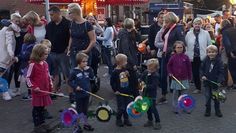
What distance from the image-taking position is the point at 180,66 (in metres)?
9.20

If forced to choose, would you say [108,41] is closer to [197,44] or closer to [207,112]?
[197,44]

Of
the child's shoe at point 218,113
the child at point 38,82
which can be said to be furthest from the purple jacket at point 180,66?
the child at point 38,82

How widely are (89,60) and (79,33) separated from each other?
0.86m

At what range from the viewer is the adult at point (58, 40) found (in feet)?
32.0

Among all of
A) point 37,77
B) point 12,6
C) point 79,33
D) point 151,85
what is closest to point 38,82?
point 37,77

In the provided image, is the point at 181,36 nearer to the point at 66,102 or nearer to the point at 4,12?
the point at 66,102

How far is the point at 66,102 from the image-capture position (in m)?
10.1

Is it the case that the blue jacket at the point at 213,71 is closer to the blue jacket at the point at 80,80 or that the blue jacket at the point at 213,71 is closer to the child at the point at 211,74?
the child at the point at 211,74

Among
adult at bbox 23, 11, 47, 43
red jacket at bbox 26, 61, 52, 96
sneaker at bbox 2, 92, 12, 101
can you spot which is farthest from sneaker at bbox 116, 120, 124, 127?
sneaker at bbox 2, 92, 12, 101

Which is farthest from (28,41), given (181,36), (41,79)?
(181,36)

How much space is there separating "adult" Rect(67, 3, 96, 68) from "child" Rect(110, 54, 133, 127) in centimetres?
99

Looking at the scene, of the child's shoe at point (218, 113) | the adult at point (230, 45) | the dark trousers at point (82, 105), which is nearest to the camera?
the dark trousers at point (82, 105)

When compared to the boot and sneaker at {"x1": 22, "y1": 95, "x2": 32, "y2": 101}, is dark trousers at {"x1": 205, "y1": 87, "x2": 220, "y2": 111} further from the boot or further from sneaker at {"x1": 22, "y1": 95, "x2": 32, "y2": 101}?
sneaker at {"x1": 22, "y1": 95, "x2": 32, "y2": 101}

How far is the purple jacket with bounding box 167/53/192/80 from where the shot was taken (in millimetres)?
9203
